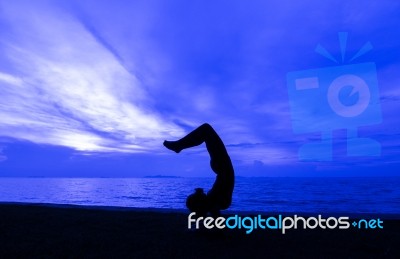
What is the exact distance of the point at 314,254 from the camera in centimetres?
448

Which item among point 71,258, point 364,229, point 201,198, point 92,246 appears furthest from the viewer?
Result: point 364,229

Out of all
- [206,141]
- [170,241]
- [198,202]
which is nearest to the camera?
[170,241]

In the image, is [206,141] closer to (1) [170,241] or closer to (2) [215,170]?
(2) [215,170]

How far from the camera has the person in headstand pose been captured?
18.8 feet

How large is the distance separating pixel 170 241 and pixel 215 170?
1588mm

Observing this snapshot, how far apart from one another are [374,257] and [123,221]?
537 centimetres

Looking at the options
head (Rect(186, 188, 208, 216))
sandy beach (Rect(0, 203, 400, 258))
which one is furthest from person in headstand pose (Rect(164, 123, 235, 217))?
sandy beach (Rect(0, 203, 400, 258))

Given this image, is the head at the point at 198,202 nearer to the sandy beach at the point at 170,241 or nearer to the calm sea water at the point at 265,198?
the sandy beach at the point at 170,241

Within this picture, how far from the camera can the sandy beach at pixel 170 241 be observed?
4.50 meters

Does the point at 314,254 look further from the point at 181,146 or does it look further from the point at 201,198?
the point at 181,146

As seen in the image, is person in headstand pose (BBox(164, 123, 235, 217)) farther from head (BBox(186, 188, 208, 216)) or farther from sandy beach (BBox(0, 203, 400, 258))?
sandy beach (BBox(0, 203, 400, 258))

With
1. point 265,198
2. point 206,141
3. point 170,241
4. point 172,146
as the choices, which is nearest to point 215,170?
point 206,141

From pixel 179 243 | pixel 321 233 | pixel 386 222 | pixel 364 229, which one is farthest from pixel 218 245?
pixel 386 222

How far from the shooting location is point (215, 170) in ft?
19.3
